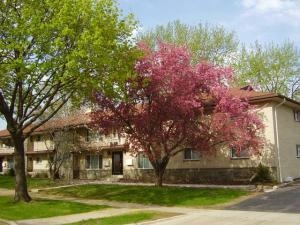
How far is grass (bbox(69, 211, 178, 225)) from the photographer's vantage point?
17062 millimetres

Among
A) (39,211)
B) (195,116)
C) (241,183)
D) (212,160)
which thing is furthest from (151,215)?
(212,160)

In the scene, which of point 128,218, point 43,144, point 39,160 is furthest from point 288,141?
point 39,160

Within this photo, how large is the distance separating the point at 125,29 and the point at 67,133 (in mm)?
20106

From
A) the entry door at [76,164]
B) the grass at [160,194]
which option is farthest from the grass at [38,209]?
the entry door at [76,164]

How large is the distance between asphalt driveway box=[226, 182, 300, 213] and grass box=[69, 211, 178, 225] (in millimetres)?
3499

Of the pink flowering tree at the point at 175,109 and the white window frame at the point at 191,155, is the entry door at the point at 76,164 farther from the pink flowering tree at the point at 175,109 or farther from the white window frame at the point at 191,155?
the pink flowering tree at the point at 175,109

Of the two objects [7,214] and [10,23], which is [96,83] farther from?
[7,214]

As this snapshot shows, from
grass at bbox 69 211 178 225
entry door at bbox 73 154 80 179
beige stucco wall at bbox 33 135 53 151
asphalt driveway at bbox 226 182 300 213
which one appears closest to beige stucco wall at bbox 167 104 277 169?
asphalt driveway at bbox 226 182 300 213

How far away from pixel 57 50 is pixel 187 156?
1506 centimetres

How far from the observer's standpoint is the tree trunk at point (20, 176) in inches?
960

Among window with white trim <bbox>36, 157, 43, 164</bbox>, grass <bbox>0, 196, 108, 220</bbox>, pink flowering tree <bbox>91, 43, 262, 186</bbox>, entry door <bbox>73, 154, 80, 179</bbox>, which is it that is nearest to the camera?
grass <bbox>0, 196, 108, 220</bbox>

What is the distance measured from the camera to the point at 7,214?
806 inches

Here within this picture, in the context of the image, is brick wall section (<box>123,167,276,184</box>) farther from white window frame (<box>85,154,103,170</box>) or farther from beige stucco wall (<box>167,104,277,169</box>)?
white window frame (<box>85,154,103,170</box>)

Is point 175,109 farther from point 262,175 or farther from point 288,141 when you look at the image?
point 288,141
